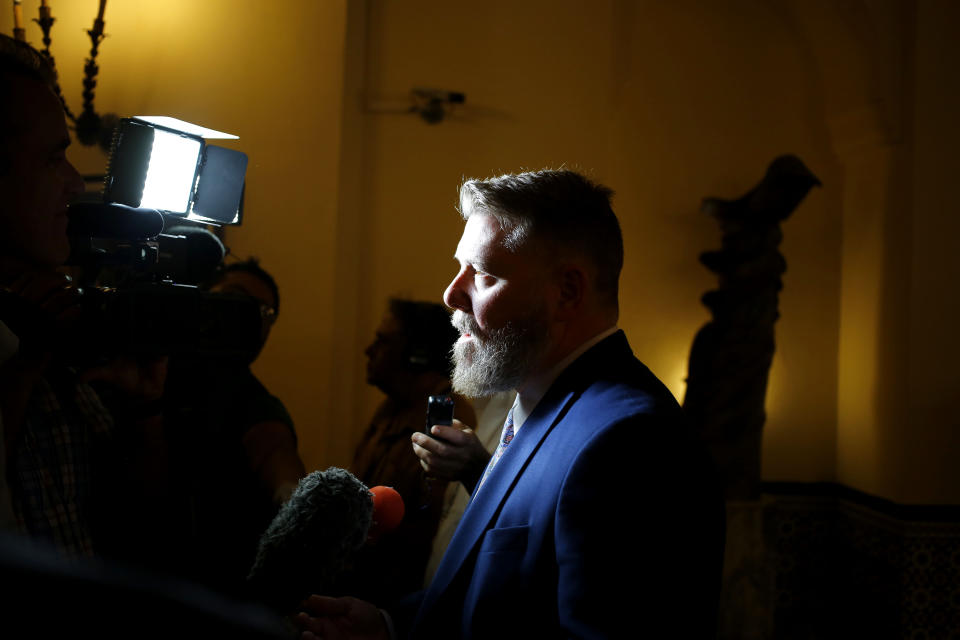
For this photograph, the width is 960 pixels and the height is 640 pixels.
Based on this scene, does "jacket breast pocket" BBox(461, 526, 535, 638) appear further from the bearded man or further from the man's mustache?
the man's mustache

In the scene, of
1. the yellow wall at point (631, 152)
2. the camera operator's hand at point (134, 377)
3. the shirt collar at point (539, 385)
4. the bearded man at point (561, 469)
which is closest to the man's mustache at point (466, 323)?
the bearded man at point (561, 469)

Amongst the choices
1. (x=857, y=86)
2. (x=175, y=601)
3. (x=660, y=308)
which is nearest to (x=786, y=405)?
(x=660, y=308)

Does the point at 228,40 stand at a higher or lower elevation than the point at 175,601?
higher

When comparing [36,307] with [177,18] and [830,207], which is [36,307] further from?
[830,207]

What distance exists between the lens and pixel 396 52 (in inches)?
144

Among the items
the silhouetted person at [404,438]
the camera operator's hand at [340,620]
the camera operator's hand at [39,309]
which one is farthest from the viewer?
the silhouetted person at [404,438]

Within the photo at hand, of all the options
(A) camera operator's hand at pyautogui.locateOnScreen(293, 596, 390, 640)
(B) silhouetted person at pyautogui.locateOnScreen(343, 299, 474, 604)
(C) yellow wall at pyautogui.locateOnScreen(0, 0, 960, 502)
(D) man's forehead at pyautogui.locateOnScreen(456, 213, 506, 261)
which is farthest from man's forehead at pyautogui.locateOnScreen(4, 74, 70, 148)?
(C) yellow wall at pyautogui.locateOnScreen(0, 0, 960, 502)

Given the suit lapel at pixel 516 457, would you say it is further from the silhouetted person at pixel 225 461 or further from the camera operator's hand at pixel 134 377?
the camera operator's hand at pixel 134 377

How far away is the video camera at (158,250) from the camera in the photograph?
3.20ft

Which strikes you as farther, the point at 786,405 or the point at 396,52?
the point at 786,405

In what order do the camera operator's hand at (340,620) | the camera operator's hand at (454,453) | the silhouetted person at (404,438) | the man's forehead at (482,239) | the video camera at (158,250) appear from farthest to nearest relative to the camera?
1. the silhouetted person at (404,438)
2. the camera operator's hand at (454,453)
3. the man's forehead at (482,239)
4. the camera operator's hand at (340,620)
5. the video camera at (158,250)

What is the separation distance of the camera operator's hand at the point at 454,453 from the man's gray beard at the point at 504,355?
213mm

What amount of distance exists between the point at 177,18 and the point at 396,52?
1095mm

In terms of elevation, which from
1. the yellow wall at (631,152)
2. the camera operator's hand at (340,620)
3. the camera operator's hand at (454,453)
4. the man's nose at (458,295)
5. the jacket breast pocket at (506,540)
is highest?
the yellow wall at (631,152)
